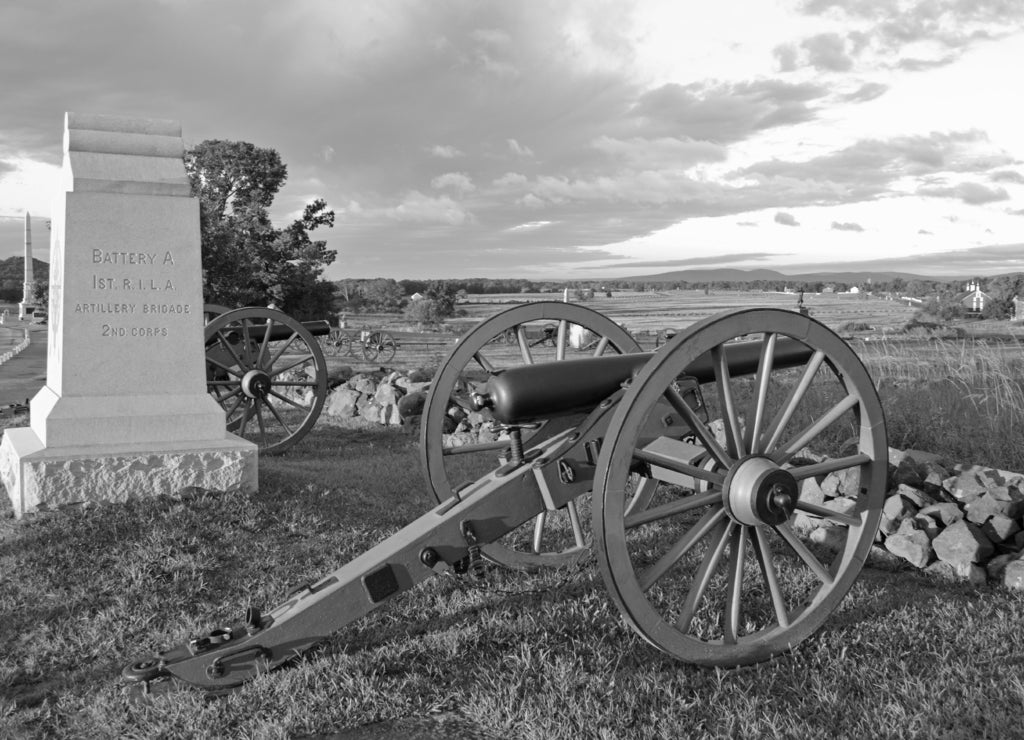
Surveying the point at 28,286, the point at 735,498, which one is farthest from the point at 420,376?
the point at 28,286

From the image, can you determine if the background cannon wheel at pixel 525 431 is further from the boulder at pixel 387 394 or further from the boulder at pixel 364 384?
the boulder at pixel 364 384

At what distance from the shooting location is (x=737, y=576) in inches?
137

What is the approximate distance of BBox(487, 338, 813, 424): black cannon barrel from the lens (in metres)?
3.49

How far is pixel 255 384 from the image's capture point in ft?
30.5

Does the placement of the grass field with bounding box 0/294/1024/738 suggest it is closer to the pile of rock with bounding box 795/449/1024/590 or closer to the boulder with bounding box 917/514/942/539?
the pile of rock with bounding box 795/449/1024/590

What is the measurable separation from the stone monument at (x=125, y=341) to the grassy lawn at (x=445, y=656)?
434 mm

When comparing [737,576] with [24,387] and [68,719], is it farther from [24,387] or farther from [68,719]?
[24,387]

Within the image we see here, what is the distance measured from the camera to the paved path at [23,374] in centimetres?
1512

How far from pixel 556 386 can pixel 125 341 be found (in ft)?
12.4

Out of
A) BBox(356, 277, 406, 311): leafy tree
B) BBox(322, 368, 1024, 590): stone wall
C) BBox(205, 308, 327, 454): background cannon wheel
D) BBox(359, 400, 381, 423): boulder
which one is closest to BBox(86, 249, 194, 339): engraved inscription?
BBox(205, 308, 327, 454): background cannon wheel

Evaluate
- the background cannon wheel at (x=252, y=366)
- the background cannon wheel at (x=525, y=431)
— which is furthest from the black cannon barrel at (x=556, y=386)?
the background cannon wheel at (x=252, y=366)

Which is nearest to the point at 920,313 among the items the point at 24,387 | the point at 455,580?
the point at 24,387

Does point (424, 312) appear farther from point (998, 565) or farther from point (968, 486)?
point (998, 565)

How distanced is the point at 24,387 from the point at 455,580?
578 inches
